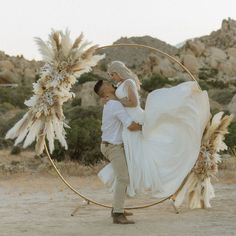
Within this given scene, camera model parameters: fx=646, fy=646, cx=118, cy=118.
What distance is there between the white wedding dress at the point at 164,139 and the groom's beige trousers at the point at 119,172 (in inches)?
3.1

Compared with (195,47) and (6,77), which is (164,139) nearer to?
(6,77)

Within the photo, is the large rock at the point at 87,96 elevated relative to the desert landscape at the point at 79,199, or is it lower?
elevated

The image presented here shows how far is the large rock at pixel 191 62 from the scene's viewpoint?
58531 millimetres

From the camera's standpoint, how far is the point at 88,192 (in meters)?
11.4

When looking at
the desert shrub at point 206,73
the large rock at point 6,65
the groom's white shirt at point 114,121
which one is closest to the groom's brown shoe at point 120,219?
the groom's white shirt at point 114,121

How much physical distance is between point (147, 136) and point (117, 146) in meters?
0.43

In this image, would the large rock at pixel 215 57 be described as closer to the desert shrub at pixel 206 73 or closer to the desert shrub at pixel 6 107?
the desert shrub at pixel 206 73

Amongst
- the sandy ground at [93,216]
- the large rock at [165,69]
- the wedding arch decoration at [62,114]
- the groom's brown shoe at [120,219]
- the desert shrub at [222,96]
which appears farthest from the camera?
the large rock at [165,69]

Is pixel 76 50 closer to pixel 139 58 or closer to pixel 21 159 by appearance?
pixel 21 159

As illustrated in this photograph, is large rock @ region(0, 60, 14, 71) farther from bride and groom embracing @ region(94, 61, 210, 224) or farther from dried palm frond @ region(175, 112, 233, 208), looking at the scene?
bride and groom embracing @ region(94, 61, 210, 224)

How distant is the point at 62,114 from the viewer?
28.0 ft

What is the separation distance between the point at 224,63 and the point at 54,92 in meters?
56.3

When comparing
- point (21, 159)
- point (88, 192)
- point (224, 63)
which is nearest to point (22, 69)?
point (224, 63)

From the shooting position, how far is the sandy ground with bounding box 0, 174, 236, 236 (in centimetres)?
734
